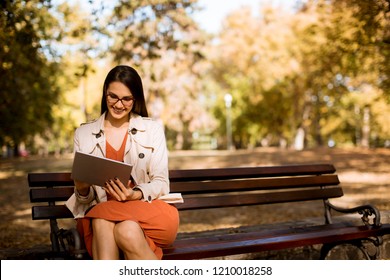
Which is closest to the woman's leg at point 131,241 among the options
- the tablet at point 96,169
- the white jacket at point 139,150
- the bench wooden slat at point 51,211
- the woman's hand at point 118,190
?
the woman's hand at point 118,190

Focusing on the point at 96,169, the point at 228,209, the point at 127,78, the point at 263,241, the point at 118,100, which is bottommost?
the point at 228,209

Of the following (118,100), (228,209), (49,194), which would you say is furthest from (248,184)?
(228,209)

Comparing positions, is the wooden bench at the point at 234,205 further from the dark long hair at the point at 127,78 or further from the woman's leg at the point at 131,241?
the dark long hair at the point at 127,78

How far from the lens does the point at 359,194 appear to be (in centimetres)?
930

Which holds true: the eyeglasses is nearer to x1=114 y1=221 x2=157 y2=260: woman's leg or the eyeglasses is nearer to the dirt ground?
x1=114 y1=221 x2=157 y2=260: woman's leg

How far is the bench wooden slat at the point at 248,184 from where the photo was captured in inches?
154

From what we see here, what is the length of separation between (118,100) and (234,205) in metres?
1.54

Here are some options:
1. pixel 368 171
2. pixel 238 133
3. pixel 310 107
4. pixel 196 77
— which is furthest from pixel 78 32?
pixel 238 133

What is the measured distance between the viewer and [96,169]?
108 inches

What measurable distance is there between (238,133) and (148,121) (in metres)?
40.6

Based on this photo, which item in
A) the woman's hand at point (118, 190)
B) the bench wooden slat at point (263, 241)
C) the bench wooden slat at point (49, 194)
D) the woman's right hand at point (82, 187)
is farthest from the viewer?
the bench wooden slat at point (49, 194)

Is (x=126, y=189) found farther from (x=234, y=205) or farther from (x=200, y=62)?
(x=200, y=62)

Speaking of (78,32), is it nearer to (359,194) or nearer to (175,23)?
(359,194)

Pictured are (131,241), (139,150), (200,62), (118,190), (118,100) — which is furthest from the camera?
(200,62)
